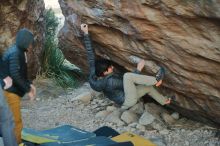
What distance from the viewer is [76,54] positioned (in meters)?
8.36

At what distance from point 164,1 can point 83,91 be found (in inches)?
196

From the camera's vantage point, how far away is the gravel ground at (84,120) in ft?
22.5

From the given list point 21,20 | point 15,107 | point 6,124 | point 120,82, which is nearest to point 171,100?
point 120,82

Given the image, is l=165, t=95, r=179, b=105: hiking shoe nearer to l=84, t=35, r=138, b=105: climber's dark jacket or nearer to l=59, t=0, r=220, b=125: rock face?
l=59, t=0, r=220, b=125: rock face

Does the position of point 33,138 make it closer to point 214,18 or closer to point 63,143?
point 63,143

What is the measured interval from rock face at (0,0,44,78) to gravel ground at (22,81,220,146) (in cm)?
70

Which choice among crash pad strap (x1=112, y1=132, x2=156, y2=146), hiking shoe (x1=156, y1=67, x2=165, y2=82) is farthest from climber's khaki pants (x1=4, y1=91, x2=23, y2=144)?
hiking shoe (x1=156, y1=67, x2=165, y2=82)

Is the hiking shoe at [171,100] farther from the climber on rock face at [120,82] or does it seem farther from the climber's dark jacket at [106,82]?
the climber's dark jacket at [106,82]

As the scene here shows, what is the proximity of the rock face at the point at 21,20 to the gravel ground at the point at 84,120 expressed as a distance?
697mm

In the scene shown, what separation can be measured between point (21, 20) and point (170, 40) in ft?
15.6

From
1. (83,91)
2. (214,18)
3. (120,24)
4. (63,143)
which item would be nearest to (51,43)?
(83,91)

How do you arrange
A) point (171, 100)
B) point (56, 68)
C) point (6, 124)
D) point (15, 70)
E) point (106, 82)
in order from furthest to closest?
point (56, 68)
point (171, 100)
point (106, 82)
point (15, 70)
point (6, 124)

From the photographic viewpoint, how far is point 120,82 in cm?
686

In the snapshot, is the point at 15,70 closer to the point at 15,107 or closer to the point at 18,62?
the point at 18,62
